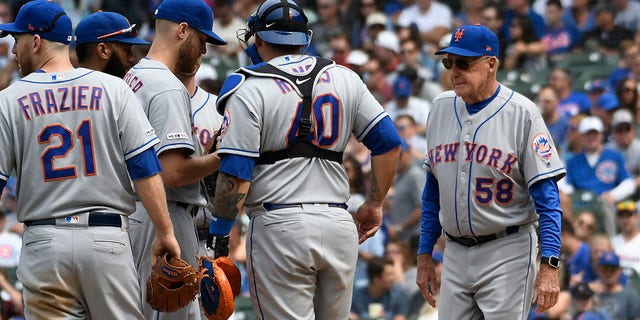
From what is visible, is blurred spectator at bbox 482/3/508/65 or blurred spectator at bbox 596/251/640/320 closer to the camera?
blurred spectator at bbox 596/251/640/320

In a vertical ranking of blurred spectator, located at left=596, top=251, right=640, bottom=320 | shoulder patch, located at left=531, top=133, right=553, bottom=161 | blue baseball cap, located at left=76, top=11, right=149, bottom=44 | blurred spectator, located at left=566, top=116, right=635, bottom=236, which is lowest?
blurred spectator, located at left=596, top=251, right=640, bottom=320

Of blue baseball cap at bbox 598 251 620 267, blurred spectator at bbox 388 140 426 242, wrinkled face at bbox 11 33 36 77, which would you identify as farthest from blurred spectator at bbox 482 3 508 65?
wrinkled face at bbox 11 33 36 77

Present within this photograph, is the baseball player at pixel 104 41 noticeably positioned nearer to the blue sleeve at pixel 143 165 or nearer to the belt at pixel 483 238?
the blue sleeve at pixel 143 165

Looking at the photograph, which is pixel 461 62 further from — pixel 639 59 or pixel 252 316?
pixel 639 59

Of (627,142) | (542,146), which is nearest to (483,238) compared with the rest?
(542,146)

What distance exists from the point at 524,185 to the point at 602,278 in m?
4.68

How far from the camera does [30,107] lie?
5184 millimetres

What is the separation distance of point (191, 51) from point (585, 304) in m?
4.95

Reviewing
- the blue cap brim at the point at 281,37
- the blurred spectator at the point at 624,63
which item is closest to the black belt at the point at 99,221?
the blue cap brim at the point at 281,37

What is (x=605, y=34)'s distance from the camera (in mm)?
15398

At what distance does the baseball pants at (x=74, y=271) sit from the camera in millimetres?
5141

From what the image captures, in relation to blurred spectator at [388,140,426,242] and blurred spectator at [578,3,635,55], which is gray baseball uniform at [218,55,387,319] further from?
blurred spectator at [578,3,635,55]

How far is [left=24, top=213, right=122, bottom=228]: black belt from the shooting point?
5199 mm

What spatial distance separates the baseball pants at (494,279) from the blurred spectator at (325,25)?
390 inches
